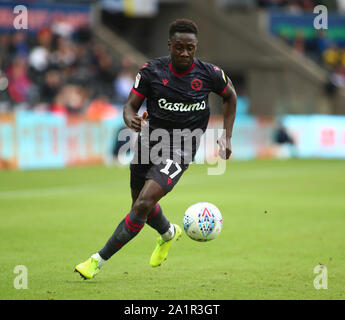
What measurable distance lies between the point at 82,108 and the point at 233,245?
16629mm

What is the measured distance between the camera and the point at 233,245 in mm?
9891

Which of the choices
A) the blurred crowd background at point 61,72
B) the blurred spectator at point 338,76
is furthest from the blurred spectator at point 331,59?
the blurred crowd background at point 61,72

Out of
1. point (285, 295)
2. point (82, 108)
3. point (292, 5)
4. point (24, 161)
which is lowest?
point (285, 295)

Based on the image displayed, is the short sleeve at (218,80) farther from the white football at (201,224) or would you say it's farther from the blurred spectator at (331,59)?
the blurred spectator at (331,59)

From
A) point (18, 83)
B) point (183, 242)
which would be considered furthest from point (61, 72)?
point (183, 242)

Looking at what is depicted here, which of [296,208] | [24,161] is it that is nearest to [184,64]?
[296,208]

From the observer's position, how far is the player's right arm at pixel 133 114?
24.1ft

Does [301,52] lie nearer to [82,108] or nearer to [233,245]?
[82,108]

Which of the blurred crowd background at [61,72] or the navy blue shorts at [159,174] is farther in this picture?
the blurred crowd background at [61,72]

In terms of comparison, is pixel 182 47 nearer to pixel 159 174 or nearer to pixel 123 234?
pixel 159 174

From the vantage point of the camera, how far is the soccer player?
7.53m

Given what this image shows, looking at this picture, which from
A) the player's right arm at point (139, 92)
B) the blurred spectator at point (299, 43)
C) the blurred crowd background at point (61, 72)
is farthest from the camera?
the blurred spectator at point (299, 43)

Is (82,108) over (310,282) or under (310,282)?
over

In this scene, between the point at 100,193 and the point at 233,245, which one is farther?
the point at 100,193
